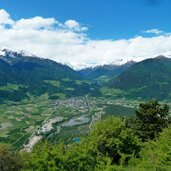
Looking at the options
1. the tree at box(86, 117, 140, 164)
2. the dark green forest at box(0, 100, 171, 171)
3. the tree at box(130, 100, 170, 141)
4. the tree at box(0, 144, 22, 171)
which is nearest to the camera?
the dark green forest at box(0, 100, 171, 171)

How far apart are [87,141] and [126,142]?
721 centimetres

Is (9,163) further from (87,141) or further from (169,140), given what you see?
(169,140)

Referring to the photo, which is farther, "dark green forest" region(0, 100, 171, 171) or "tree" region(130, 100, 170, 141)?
"tree" region(130, 100, 170, 141)

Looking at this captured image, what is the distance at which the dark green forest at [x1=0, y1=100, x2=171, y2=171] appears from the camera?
162 ft

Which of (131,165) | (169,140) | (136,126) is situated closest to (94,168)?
(131,165)

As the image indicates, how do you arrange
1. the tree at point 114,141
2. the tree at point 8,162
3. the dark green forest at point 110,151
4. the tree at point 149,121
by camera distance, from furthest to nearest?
the tree at point 149,121
the tree at point 8,162
the tree at point 114,141
the dark green forest at point 110,151

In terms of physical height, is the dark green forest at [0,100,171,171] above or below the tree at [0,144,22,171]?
above

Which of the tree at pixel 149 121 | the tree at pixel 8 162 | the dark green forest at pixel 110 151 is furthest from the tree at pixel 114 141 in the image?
the tree at pixel 149 121

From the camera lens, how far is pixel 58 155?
49.9 meters

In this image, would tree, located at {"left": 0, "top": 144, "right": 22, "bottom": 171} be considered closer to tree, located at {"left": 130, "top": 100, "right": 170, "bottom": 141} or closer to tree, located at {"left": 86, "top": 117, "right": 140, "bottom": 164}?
tree, located at {"left": 86, "top": 117, "right": 140, "bottom": 164}

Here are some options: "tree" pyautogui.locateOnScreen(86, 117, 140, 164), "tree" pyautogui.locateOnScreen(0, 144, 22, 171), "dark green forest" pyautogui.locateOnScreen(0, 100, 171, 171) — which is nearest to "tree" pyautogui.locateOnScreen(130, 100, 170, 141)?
"dark green forest" pyautogui.locateOnScreen(0, 100, 171, 171)

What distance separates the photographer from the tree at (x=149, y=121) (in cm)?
8744

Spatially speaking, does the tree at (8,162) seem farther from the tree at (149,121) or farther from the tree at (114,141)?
the tree at (149,121)

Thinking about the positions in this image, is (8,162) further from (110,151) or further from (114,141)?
(114,141)
